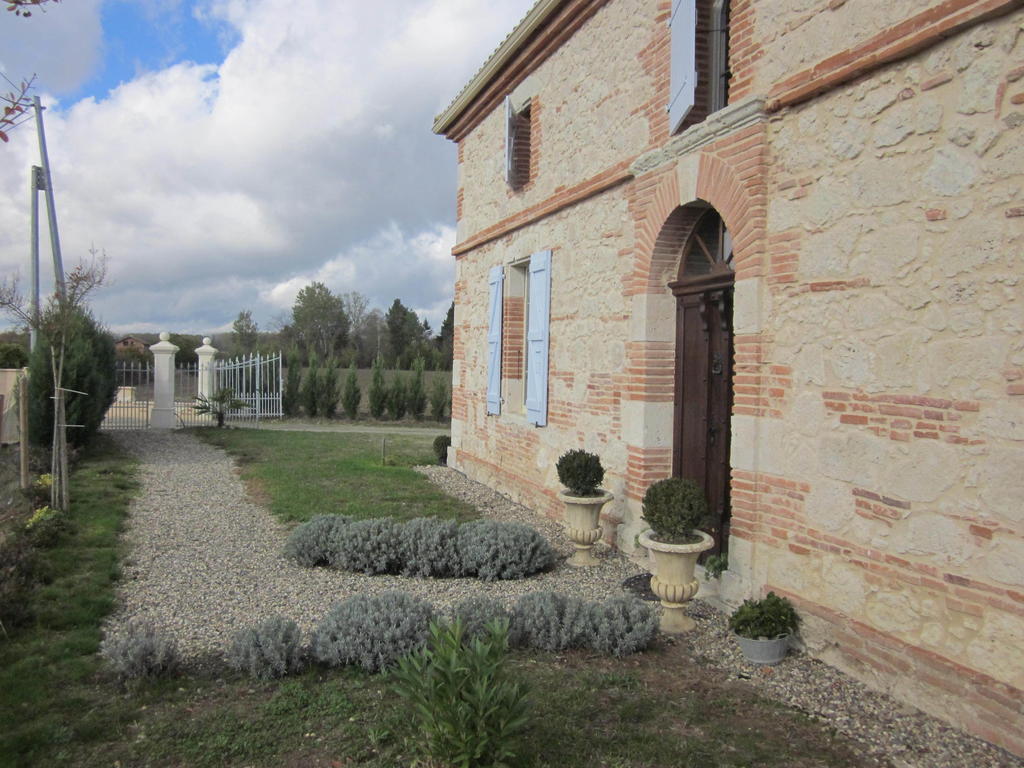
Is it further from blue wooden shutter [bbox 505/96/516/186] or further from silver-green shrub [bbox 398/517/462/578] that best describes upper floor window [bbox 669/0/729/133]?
silver-green shrub [bbox 398/517/462/578]

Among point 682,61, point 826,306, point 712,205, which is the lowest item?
point 826,306

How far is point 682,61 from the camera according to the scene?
5.49 meters

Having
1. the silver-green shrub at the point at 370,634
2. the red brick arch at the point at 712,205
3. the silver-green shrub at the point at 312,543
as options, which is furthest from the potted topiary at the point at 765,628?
the silver-green shrub at the point at 312,543

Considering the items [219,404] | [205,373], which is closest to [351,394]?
[205,373]

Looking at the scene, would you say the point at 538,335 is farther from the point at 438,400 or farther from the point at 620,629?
the point at 438,400

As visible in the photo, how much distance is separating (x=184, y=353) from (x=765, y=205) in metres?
30.9

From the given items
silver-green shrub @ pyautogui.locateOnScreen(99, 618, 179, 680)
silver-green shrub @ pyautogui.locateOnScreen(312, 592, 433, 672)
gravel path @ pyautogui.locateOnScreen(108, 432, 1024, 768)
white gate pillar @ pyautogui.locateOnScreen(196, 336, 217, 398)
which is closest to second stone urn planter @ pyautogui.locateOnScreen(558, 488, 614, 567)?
gravel path @ pyautogui.locateOnScreen(108, 432, 1024, 768)

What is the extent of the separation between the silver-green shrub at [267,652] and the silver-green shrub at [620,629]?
1.66 m

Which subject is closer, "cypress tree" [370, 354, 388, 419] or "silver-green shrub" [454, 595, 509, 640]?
"silver-green shrub" [454, 595, 509, 640]

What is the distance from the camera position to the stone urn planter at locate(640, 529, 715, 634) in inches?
179

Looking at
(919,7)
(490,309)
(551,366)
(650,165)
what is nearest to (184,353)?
(490,309)

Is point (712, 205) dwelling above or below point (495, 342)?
above

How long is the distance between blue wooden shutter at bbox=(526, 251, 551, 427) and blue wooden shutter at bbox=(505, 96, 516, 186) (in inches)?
49.7

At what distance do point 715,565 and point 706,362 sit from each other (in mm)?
1538
